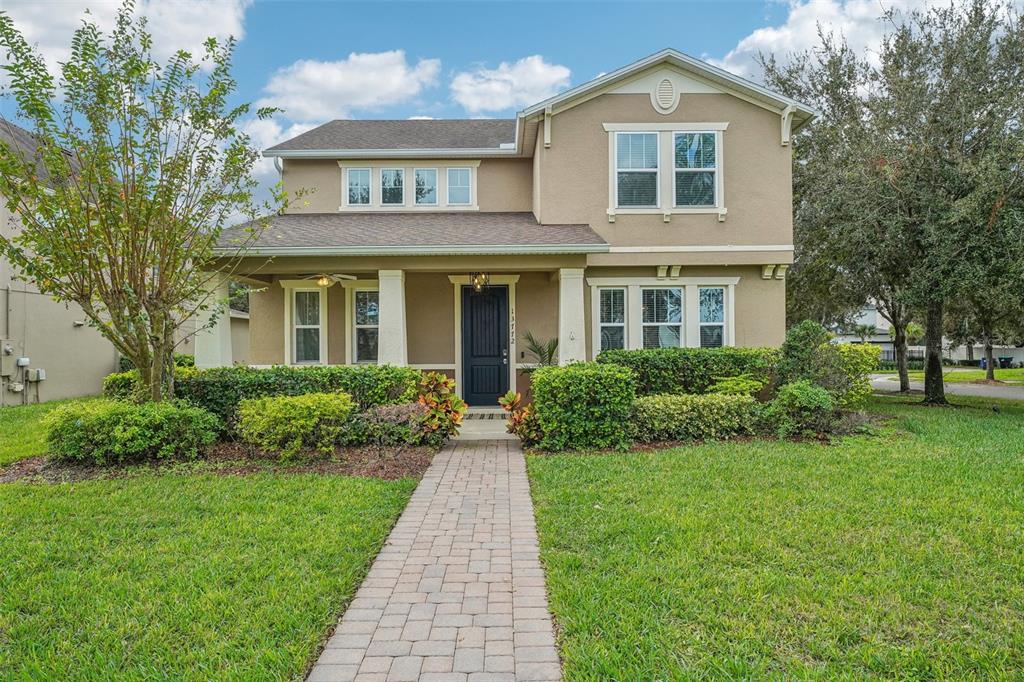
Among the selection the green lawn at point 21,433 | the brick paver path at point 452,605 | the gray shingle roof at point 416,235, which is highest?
the gray shingle roof at point 416,235

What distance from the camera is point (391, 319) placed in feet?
31.5

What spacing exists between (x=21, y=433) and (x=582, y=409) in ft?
31.0

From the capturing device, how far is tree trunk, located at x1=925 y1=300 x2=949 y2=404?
12.0 m

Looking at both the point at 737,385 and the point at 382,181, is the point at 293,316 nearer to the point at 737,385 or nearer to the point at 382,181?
the point at 382,181

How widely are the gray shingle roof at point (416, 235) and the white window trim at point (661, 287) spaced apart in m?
1.34

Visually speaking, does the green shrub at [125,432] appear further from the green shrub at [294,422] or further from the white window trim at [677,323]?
the white window trim at [677,323]

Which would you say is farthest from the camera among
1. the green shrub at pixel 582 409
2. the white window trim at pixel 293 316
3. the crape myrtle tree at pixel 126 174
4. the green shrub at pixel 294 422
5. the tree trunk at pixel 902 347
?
the tree trunk at pixel 902 347

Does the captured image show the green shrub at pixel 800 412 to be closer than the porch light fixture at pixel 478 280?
Yes

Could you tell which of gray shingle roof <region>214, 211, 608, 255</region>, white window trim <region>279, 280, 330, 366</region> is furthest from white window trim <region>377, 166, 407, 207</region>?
white window trim <region>279, 280, 330, 366</region>

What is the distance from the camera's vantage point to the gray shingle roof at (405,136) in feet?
40.7

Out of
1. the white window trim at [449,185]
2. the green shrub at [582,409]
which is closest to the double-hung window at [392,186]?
the white window trim at [449,185]

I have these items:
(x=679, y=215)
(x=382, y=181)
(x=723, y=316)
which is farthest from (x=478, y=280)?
(x=723, y=316)

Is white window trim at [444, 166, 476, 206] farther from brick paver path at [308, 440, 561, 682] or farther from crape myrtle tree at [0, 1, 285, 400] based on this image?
brick paver path at [308, 440, 561, 682]

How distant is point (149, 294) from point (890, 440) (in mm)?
10716
